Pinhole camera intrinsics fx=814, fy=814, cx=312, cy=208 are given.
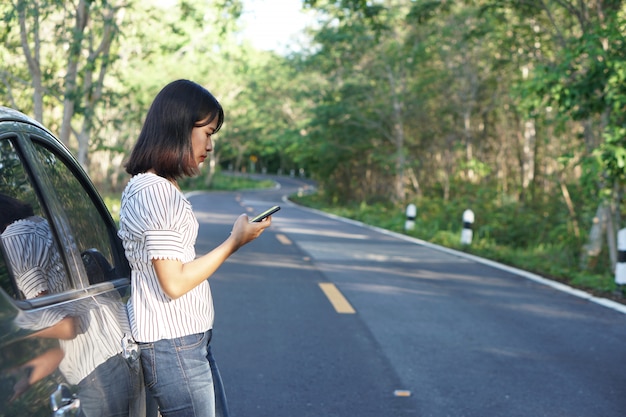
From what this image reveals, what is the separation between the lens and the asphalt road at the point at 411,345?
506 centimetres

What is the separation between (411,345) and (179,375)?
458 cm

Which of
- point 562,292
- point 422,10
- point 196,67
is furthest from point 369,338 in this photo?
point 196,67

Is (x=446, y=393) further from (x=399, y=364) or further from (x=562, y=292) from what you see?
(x=562, y=292)

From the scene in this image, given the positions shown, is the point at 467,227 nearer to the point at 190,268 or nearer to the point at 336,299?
the point at 336,299

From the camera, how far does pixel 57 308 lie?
195 centimetres

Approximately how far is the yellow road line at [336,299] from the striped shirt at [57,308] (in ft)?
19.4

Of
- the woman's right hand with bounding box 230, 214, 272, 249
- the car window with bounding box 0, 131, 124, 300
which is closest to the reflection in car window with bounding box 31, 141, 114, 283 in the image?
the car window with bounding box 0, 131, 124, 300

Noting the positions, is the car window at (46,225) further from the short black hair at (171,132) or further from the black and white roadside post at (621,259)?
the black and white roadside post at (621,259)

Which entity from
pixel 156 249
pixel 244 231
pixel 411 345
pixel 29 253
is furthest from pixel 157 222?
pixel 411 345

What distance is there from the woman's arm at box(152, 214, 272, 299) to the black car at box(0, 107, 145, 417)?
221 mm

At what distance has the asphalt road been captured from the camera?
16.6 feet

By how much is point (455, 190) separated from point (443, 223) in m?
8.66

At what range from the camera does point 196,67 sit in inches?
1817

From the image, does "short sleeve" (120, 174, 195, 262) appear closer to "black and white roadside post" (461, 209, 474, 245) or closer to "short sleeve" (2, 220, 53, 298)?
"short sleeve" (2, 220, 53, 298)
